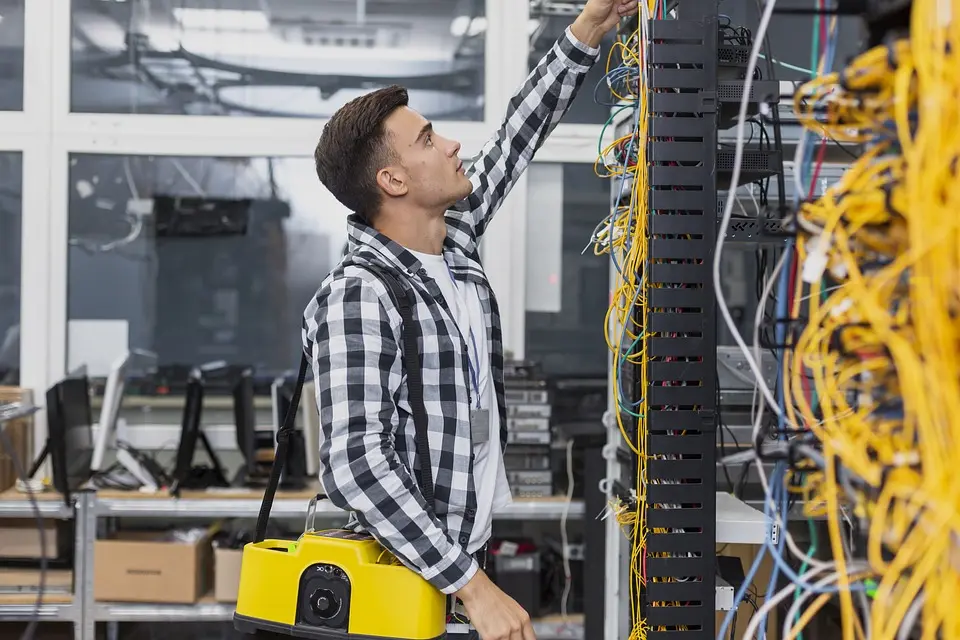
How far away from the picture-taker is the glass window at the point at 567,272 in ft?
11.6

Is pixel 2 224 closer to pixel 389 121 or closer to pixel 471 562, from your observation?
pixel 389 121

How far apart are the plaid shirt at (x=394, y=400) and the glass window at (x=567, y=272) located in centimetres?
182

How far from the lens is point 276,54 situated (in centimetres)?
355

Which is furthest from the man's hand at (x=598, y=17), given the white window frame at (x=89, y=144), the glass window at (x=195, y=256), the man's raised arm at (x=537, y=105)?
the glass window at (x=195, y=256)

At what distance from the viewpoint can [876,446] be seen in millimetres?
749

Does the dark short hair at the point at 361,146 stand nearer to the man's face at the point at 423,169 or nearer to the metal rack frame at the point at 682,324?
the man's face at the point at 423,169

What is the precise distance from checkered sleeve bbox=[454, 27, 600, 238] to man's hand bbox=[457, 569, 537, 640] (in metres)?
0.73

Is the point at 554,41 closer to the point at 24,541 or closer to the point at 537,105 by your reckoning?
the point at 537,105

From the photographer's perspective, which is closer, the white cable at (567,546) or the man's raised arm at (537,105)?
the man's raised arm at (537,105)

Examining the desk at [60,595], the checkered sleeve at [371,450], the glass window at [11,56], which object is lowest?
the desk at [60,595]

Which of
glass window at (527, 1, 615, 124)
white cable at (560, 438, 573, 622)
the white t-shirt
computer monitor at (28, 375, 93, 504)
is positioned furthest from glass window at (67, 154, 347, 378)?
the white t-shirt

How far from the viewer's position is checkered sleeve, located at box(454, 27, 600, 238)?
1709 millimetres

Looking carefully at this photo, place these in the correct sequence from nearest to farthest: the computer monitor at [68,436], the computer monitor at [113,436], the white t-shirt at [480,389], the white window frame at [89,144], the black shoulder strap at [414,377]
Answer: the black shoulder strap at [414,377], the white t-shirt at [480,389], the computer monitor at [68,436], the computer monitor at [113,436], the white window frame at [89,144]

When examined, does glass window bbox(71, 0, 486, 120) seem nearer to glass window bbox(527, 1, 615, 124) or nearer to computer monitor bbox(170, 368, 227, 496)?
glass window bbox(527, 1, 615, 124)
